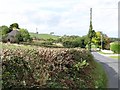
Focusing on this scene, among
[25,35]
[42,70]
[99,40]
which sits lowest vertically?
[99,40]

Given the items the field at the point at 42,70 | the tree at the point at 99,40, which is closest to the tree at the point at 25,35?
the field at the point at 42,70

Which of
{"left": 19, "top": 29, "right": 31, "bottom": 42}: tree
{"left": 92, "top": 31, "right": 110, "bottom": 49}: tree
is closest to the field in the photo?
{"left": 19, "top": 29, "right": 31, "bottom": 42}: tree

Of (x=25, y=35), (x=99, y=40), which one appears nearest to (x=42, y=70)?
(x=25, y=35)

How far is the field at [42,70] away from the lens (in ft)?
31.9

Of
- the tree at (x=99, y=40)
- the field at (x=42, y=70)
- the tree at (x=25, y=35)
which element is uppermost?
the tree at (x=25, y=35)

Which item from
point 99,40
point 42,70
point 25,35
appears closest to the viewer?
point 42,70

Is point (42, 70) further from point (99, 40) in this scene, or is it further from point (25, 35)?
point (99, 40)

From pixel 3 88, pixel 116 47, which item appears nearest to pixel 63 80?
pixel 3 88

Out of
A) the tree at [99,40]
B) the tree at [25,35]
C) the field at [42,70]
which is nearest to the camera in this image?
the field at [42,70]

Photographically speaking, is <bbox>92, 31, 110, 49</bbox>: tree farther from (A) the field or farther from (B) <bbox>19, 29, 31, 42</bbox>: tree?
(A) the field

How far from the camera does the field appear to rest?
9.73m

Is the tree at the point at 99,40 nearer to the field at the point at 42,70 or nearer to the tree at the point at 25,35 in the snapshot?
the tree at the point at 25,35

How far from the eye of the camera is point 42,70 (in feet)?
34.8

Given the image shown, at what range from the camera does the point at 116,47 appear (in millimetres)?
52875
